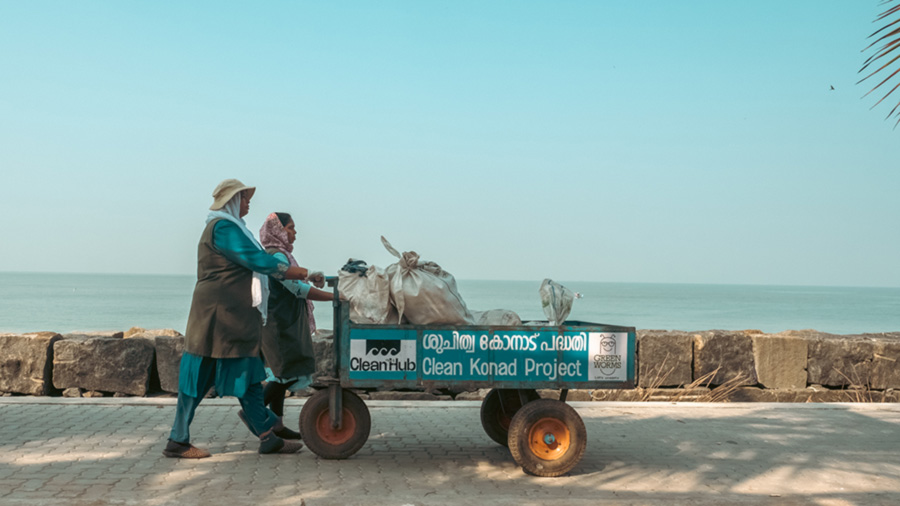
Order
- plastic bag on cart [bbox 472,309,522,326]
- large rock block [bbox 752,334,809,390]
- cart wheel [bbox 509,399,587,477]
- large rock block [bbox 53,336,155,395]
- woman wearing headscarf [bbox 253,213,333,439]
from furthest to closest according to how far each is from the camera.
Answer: large rock block [bbox 752,334,809,390], large rock block [bbox 53,336,155,395], woman wearing headscarf [bbox 253,213,333,439], plastic bag on cart [bbox 472,309,522,326], cart wheel [bbox 509,399,587,477]

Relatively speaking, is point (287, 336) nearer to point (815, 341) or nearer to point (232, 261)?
point (232, 261)

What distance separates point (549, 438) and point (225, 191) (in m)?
2.83

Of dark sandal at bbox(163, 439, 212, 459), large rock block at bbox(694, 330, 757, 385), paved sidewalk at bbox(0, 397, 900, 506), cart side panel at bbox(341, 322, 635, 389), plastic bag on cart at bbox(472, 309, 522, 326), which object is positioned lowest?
paved sidewalk at bbox(0, 397, 900, 506)

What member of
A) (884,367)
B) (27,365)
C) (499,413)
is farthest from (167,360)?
(884,367)

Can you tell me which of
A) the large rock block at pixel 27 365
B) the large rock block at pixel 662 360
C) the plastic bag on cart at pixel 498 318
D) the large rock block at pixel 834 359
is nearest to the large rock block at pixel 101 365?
the large rock block at pixel 27 365

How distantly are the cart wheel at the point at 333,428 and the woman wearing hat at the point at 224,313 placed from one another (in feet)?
1.20

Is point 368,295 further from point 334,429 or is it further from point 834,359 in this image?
point 834,359

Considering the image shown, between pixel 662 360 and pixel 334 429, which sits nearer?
pixel 334 429

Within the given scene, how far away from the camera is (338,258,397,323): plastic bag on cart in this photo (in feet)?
18.7

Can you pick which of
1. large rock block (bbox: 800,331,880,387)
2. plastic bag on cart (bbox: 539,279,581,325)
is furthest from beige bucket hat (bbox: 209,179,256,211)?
large rock block (bbox: 800,331,880,387)

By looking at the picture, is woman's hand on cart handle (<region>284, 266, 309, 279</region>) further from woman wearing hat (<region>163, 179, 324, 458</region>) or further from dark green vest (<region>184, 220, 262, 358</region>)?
dark green vest (<region>184, 220, 262, 358</region>)

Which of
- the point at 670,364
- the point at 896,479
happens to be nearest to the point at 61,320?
the point at 670,364

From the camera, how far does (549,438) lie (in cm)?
566

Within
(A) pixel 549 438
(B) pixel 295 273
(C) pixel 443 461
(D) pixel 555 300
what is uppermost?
(B) pixel 295 273
